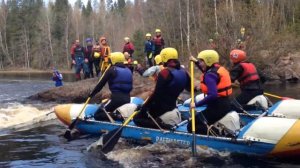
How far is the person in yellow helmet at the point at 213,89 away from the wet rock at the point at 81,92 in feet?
27.5

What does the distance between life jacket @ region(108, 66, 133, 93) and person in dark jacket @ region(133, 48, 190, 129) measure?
0.98m

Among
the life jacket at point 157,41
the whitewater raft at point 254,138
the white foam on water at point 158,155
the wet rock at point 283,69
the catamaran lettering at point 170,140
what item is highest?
the life jacket at point 157,41

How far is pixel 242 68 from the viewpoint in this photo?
10312 millimetres

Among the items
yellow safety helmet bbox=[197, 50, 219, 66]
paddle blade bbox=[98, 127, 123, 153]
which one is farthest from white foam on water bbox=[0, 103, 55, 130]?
yellow safety helmet bbox=[197, 50, 219, 66]

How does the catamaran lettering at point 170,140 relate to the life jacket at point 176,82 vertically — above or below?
below

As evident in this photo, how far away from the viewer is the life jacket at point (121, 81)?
999 centimetres

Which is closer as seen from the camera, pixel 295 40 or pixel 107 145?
pixel 107 145

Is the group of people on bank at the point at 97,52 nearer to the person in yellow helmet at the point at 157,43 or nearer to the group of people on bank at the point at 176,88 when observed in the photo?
the person in yellow helmet at the point at 157,43

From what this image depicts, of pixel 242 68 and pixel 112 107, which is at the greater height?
pixel 242 68

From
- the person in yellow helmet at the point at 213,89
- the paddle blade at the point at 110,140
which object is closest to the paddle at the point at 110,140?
the paddle blade at the point at 110,140

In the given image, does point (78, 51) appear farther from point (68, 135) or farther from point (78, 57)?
point (68, 135)

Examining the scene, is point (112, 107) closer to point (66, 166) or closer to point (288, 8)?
point (66, 166)

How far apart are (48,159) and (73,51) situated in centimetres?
1064

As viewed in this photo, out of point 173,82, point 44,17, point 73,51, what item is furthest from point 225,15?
point 44,17
